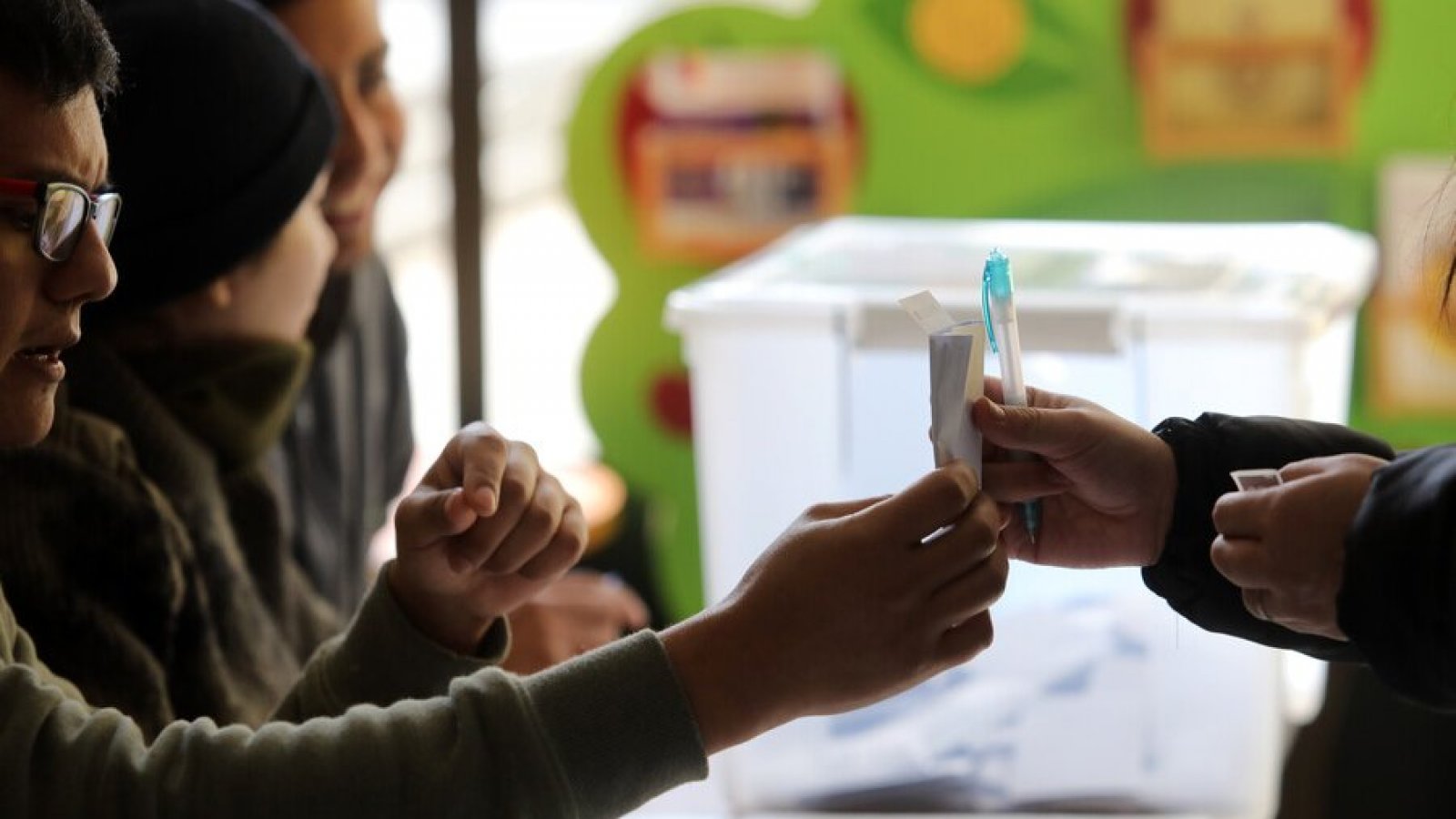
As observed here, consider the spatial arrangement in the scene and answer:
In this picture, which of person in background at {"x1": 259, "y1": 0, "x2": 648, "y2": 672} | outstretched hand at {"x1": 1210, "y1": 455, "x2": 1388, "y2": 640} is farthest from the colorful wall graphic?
outstretched hand at {"x1": 1210, "y1": 455, "x2": 1388, "y2": 640}

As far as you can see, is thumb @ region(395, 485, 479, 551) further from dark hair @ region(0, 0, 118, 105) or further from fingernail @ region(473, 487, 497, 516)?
dark hair @ region(0, 0, 118, 105)

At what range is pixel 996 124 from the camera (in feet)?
5.93

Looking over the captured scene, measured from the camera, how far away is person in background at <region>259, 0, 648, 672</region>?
1.16 m

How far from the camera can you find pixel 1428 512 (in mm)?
651

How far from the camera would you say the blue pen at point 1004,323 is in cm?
75

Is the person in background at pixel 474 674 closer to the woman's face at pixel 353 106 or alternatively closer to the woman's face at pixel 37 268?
the woman's face at pixel 37 268

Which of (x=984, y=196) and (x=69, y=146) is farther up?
(x=69, y=146)

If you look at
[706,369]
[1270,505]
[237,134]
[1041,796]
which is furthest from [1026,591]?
[237,134]

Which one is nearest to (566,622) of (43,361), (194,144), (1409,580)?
(194,144)

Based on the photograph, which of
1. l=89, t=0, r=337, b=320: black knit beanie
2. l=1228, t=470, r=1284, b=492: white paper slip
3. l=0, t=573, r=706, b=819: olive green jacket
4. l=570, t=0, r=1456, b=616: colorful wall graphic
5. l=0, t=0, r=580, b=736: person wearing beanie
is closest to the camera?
l=0, t=573, r=706, b=819: olive green jacket

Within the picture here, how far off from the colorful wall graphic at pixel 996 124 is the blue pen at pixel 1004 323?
1.06m

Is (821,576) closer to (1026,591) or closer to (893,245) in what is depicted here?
(1026,591)

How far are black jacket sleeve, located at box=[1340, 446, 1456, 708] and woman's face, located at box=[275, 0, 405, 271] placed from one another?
74 cm

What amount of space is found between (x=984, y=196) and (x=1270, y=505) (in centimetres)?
113
